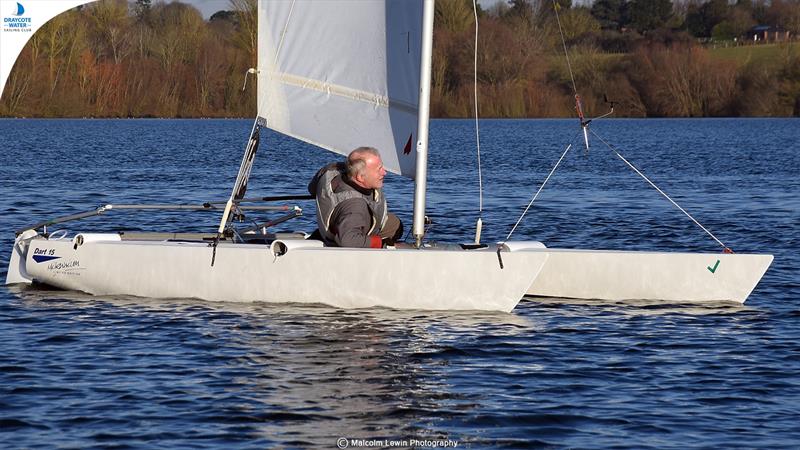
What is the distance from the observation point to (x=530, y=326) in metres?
13.1

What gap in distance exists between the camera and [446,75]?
11519 cm

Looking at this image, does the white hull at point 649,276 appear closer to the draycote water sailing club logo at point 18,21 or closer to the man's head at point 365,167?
the man's head at point 365,167

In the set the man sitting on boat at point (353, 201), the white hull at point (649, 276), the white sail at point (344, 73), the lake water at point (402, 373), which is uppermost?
the white sail at point (344, 73)

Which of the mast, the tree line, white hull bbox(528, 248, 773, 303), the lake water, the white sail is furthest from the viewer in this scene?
the tree line

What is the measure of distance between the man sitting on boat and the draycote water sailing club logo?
2908 millimetres

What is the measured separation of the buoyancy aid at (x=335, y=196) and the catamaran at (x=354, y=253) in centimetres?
30

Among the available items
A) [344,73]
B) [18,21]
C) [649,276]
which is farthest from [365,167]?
[18,21]

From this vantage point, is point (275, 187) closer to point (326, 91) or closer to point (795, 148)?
point (326, 91)

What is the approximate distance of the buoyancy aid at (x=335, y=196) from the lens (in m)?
13.1

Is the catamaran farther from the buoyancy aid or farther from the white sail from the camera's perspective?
the buoyancy aid

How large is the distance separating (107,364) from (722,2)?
167470 mm

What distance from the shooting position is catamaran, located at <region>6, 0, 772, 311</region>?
12891 mm

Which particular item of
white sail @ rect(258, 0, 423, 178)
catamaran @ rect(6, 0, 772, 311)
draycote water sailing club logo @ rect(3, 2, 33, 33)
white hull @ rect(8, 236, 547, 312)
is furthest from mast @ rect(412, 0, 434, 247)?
draycote water sailing club logo @ rect(3, 2, 33, 33)

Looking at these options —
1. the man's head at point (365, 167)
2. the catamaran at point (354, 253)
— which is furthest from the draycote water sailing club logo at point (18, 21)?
the man's head at point (365, 167)
